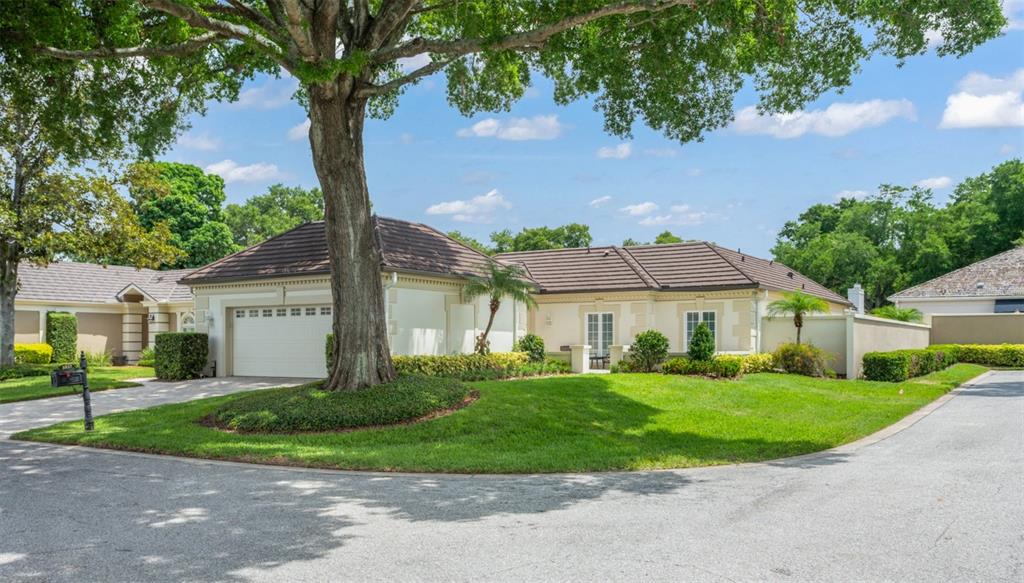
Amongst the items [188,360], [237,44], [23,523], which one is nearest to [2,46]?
[237,44]

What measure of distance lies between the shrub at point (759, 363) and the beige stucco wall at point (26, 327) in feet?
93.5

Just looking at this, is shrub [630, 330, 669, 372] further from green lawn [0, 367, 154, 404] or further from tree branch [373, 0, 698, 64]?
green lawn [0, 367, 154, 404]

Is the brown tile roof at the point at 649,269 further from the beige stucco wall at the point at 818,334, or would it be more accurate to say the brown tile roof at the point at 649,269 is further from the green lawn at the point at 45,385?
the green lawn at the point at 45,385

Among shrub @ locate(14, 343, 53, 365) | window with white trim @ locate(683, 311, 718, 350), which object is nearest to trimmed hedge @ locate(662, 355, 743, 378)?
window with white trim @ locate(683, 311, 718, 350)

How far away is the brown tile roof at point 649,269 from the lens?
2675 cm

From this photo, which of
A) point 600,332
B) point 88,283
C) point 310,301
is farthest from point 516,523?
point 88,283

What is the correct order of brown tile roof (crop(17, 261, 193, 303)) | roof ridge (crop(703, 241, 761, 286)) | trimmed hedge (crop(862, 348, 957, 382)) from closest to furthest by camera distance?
trimmed hedge (crop(862, 348, 957, 382)) < roof ridge (crop(703, 241, 761, 286)) < brown tile roof (crop(17, 261, 193, 303))

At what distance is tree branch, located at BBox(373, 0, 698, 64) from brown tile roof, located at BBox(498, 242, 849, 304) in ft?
46.8

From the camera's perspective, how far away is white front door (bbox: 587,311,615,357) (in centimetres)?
2764

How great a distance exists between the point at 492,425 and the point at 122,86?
11427 millimetres

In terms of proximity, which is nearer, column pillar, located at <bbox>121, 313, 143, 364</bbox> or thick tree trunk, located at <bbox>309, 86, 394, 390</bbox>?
thick tree trunk, located at <bbox>309, 86, 394, 390</bbox>

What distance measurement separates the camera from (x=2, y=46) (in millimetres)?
12375

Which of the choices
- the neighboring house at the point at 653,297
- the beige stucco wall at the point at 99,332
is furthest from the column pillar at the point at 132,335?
the neighboring house at the point at 653,297

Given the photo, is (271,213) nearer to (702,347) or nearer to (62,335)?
(62,335)
